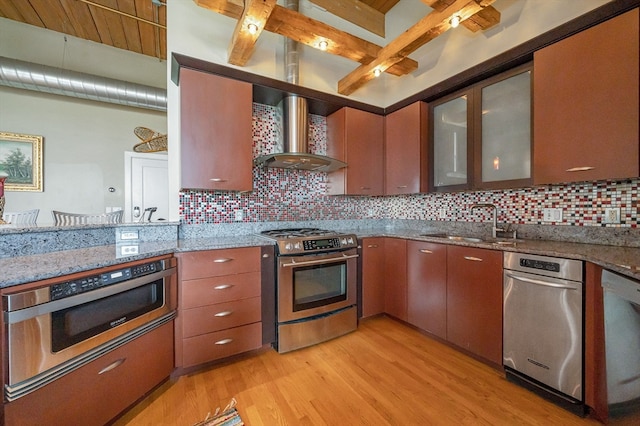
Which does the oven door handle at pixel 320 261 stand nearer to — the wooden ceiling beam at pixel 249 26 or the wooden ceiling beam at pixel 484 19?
the wooden ceiling beam at pixel 249 26

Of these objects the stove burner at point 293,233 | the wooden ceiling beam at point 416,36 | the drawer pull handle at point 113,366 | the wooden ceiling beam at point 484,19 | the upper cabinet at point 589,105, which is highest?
the wooden ceiling beam at point 484,19

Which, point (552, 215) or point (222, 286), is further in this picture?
point (552, 215)

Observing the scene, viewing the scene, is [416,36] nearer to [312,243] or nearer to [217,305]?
[312,243]

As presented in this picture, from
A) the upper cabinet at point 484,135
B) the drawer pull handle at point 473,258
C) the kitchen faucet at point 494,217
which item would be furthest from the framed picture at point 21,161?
the kitchen faucet at point 494,217

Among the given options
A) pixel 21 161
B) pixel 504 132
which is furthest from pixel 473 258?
pixel 21 161

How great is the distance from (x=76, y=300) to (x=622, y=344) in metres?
2.44

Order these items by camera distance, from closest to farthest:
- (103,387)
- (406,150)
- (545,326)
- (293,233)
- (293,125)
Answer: (103,387) → (545,326) → (293,233) → (293,125) → (406,150)

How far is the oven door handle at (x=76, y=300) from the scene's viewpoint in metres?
0.92

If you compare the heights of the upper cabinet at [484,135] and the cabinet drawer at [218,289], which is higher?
the upper cabinet at [484,135]

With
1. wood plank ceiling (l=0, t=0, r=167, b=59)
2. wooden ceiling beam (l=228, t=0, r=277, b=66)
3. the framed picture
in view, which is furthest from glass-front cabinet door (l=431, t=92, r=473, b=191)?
the framed picture

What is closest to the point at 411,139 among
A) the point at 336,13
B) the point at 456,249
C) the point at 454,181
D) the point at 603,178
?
the point at 454,181

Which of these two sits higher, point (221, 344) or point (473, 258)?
point (473, 258)

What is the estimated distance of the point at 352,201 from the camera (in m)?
3.16

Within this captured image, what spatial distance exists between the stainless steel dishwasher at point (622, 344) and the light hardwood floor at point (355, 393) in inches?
14.3
